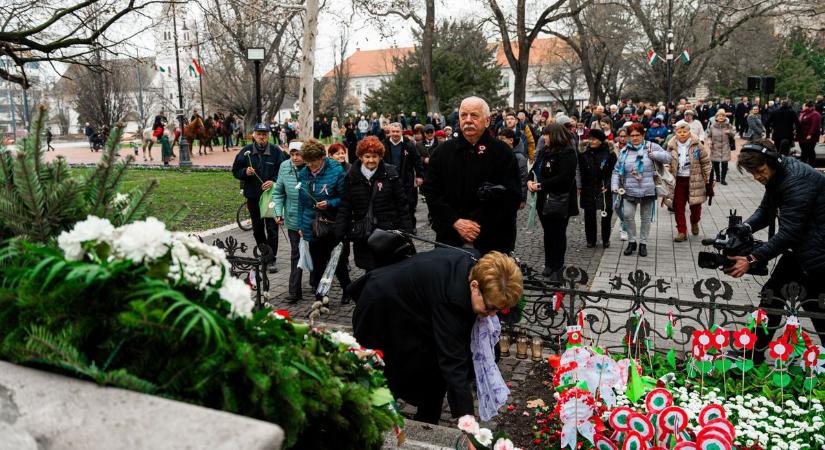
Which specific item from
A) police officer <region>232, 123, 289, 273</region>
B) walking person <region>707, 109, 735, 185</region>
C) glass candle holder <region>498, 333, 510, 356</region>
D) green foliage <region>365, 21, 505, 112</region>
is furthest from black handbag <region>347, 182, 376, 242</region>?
green foliage <region>365, 21, 505, 112</region>

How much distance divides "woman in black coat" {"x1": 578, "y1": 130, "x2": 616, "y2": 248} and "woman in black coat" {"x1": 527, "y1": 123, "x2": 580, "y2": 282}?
1.41 metres

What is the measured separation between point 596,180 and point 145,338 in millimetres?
8738

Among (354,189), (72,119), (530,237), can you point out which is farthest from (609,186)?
(72,119)

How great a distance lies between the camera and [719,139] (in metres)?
15.2

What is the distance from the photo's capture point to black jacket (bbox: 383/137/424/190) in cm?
1115

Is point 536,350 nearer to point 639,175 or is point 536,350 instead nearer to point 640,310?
point 640,310

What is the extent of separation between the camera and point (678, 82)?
43.4 meters

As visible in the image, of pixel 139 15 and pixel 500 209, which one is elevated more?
pixel 139 15

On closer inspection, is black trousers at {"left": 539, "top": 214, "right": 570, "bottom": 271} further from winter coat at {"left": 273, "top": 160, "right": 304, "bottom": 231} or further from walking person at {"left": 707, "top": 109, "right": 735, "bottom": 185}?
walking person at {"left": 707, "top": 109, "right": 735, "bottom": 185}

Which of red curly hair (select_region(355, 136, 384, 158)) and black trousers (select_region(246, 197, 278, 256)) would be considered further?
black trousers (select_region(246, 197, 278, 256))

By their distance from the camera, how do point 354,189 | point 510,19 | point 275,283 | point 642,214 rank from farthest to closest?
1. point 510,19
2. point 642,214
3. point 275,283
4. point 354,189

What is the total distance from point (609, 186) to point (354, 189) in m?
4.62

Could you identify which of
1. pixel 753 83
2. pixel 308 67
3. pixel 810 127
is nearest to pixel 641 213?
pixel 308 67

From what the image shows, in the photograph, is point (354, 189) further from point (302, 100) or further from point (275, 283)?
point (302, 100)
